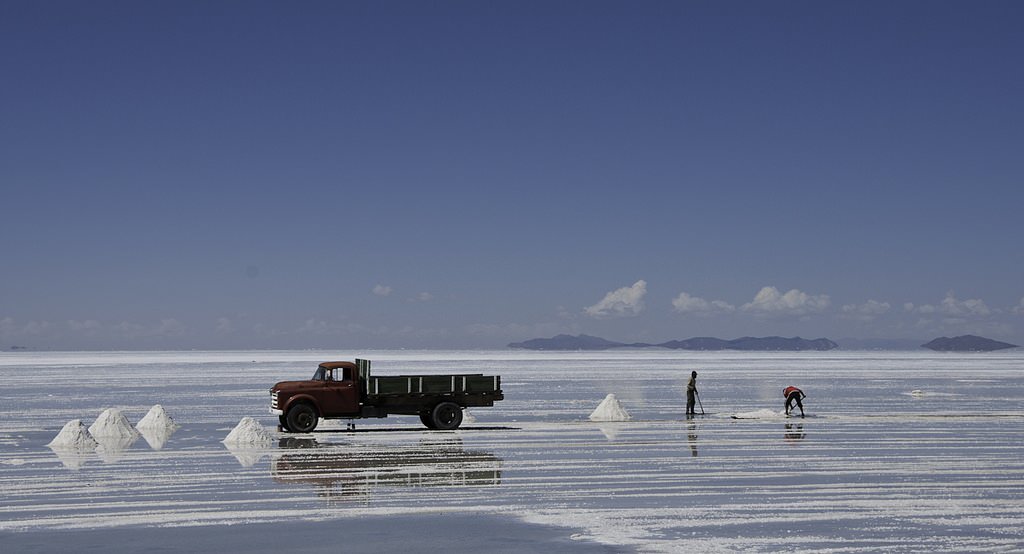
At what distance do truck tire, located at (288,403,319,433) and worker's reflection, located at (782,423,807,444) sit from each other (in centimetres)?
1245

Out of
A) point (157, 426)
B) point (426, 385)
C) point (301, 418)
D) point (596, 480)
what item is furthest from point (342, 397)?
point (596, 480)

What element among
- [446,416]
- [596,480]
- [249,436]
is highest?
[446,416]

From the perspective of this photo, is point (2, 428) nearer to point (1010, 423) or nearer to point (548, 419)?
point (548, 419)

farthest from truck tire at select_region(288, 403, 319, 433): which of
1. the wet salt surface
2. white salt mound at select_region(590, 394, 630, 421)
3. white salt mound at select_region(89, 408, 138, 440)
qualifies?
white salt mound at select_region(590, 394, 630, 421)

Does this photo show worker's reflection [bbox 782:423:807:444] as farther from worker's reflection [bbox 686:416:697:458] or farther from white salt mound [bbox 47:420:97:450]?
white salt mound [bbox 47:420:97:450]

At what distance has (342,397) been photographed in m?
29.7

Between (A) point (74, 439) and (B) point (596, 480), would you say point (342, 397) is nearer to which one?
(A) point (74, 439)

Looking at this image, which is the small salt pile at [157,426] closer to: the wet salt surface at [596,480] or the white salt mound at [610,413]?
the wet salt surface at [596,480]

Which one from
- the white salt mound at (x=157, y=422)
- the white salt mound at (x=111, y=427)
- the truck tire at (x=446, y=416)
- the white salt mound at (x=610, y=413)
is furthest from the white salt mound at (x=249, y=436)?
the white salt mound at (x=610, y=413)

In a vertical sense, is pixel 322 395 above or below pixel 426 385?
below

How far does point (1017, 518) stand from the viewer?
14375 millimetres

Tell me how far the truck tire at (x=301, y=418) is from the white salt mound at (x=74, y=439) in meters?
5.31

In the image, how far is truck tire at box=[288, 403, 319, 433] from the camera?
28828mm

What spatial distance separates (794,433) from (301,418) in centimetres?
1318
